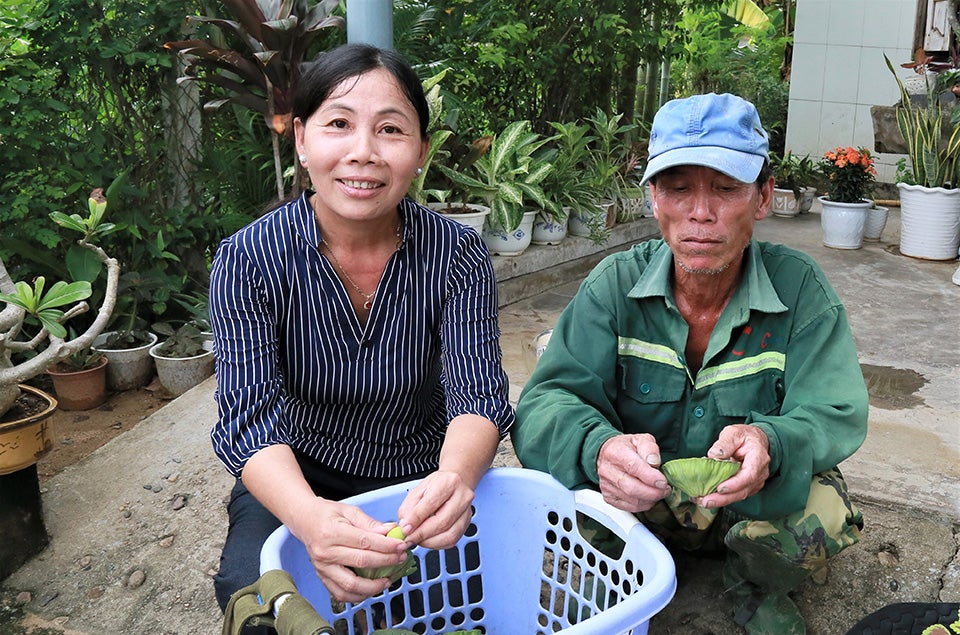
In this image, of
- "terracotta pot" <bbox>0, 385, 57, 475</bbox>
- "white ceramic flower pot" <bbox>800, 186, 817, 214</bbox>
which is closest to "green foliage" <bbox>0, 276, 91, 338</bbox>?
"terracotta pot" <bbox>0, 385, 57, 475</bbox>

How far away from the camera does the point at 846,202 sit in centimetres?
619

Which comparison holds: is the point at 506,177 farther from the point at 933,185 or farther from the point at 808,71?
the point at 808,71

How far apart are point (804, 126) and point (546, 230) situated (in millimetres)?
4389

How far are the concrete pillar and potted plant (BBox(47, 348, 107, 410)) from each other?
2.21 m

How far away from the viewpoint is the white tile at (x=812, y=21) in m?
8.09

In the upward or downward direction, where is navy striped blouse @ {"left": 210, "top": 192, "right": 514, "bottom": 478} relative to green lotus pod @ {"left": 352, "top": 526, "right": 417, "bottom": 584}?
upward

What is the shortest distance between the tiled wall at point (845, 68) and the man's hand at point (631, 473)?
24.1 feet

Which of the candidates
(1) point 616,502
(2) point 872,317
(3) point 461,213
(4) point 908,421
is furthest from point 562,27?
(1) point 616,502

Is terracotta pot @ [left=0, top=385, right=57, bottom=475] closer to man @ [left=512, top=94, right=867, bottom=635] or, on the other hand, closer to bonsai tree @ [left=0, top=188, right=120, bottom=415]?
bonsai tree @ [left=0, top=188, right=120, bottom=415]

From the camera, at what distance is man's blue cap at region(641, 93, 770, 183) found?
168 cm

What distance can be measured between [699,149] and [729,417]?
1.90ft

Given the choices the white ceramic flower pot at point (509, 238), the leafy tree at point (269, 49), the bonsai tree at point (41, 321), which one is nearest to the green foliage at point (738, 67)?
the white ceramic flower pot at point (509, 238)

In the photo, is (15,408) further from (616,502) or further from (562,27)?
(562,27)

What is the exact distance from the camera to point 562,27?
5.98 meters
